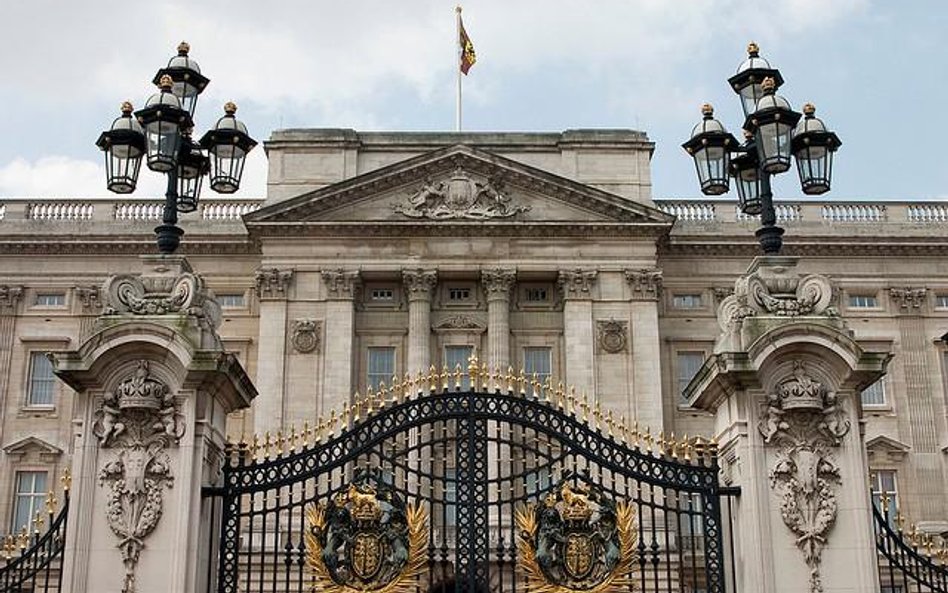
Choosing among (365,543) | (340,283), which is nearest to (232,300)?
(340,283)

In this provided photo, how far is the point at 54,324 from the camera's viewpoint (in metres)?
46.2

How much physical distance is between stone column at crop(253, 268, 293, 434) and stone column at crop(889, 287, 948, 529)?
23.5 metres

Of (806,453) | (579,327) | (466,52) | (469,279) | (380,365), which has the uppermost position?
(466,52)

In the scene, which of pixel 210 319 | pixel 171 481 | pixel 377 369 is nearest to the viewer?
pixel 171 481

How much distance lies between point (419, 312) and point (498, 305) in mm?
3002

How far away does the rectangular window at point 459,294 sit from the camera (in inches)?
1810

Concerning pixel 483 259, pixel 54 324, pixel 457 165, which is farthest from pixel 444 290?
pixel 54 324

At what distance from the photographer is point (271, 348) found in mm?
43688

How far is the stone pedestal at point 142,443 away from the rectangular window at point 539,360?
31856mm

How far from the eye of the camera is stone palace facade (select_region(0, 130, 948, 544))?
43.9 m

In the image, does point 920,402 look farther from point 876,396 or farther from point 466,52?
point 466,52

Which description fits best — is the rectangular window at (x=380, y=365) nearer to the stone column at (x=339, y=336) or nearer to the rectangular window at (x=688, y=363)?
the stone column at (x=339, y=336)

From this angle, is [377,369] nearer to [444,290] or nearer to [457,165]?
[444,290]

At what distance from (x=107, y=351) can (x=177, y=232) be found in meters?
1.83
